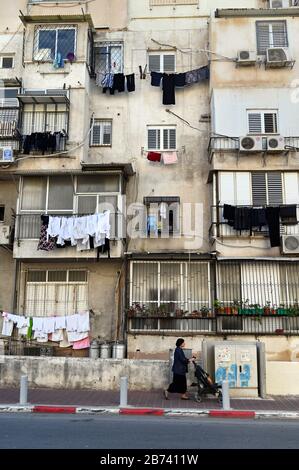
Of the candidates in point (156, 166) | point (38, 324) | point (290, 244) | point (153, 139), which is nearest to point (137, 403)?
point (38, 324)

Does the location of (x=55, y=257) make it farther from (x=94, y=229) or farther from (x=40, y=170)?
(x=40, y=170)

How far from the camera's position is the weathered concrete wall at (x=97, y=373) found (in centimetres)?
1442

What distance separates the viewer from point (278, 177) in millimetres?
19109

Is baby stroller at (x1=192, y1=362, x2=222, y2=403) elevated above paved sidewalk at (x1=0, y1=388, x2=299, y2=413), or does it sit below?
above

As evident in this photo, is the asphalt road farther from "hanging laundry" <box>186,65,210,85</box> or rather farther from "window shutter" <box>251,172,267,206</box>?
"hanging laundry" <box>186,65,210,85</box>

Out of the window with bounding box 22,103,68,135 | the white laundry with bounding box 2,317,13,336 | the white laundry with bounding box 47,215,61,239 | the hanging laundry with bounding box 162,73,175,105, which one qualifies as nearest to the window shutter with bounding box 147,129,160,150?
the hanging laundry with bounding box 162,73,175,105

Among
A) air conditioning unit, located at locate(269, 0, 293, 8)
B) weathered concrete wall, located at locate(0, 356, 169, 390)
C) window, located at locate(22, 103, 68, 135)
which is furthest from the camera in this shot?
air conditioning unit, located at locate(269, 0, 293, 8)

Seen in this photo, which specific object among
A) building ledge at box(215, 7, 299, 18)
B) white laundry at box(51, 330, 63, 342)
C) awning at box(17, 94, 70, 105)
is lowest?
white laundry at box(51, 330, 63, 342)

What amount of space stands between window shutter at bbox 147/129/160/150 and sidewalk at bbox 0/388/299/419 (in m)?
11.0

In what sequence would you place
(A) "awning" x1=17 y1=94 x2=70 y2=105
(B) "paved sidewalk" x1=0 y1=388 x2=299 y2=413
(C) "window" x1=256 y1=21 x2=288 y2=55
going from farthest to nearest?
(C) "window" x1=256 y1=21 x2=288 y2=55 → (A) "awning" x1=17 y1=94 x2=70 y2=105 → (B) "paved sidewalk" x1=0 y1=388 x2=299 y2=413

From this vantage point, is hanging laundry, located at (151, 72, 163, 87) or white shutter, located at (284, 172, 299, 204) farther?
hanging laundry, located at (151, 72, 163, 87)

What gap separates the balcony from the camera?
18469 mm
